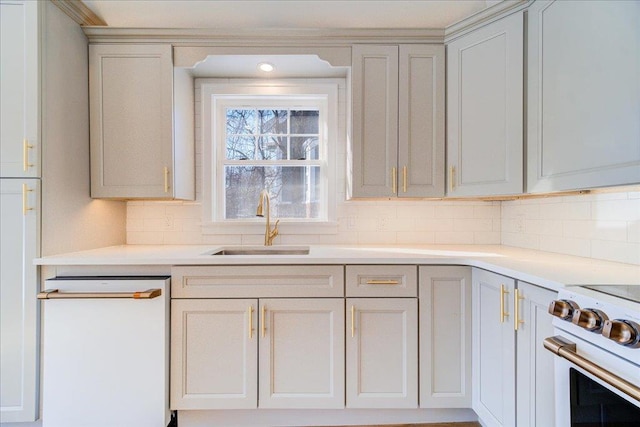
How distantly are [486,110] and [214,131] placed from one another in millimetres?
1790

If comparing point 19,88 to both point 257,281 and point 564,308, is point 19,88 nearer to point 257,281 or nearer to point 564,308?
point 257,281

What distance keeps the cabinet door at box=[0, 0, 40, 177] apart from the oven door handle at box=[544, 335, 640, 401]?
233 cm

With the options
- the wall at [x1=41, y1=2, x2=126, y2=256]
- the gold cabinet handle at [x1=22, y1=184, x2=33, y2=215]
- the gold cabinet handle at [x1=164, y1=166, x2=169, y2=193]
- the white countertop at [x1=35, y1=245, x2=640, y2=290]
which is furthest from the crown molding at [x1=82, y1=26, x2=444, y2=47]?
the white countertop at [x1=35, y1=245, x2=640, y2=290]

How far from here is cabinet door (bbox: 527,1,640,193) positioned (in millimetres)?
1241

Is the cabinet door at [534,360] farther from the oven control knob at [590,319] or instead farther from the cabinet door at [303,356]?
the cabinet door at [303,356]

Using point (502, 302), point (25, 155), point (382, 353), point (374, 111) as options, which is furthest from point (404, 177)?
point (25, 155)

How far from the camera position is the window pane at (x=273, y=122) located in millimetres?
2555

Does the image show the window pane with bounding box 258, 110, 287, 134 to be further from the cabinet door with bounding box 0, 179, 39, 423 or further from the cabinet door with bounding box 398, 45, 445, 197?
the cabinet door with bounding box 0, 179, 39, 423

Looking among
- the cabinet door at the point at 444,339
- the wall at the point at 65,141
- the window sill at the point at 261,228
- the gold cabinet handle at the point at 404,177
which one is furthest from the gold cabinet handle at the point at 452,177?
the wall at the point at 65,141

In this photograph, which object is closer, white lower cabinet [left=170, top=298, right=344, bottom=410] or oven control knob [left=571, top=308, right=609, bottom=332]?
oven control knob [left=571, top=308, right=609, bottom=332]

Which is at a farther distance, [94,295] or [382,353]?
[382,353]

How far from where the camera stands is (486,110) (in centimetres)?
191

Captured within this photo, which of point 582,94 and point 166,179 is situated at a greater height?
point 582,94

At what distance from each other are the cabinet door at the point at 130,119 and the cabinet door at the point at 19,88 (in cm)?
35
